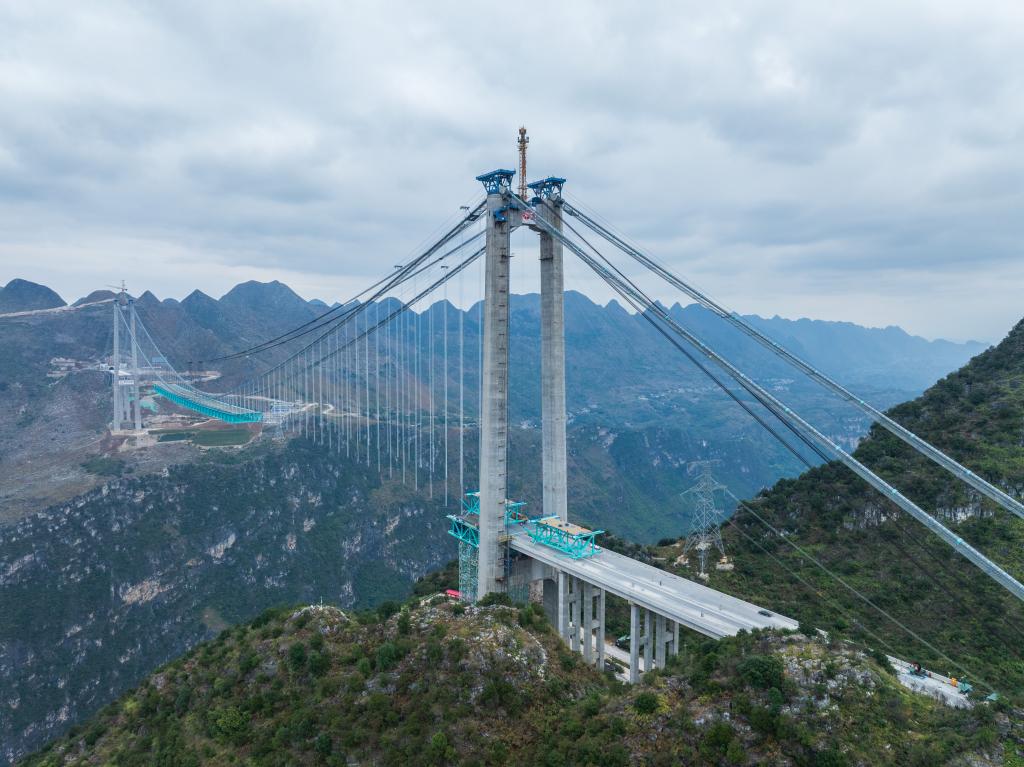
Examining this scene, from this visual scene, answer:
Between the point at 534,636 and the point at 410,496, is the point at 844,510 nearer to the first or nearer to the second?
the point at 534,636

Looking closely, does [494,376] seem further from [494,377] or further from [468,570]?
[468,570]

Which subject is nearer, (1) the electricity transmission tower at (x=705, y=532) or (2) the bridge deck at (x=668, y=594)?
(2) the bridge deck at (x=668, y=594)

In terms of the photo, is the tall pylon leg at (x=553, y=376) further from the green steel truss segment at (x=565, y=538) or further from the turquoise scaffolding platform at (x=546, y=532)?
the green steel truss segment at (x=565, y=538)

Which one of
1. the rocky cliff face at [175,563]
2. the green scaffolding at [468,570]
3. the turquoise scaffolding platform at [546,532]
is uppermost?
the turquoise scaffolding platform at [546,532]

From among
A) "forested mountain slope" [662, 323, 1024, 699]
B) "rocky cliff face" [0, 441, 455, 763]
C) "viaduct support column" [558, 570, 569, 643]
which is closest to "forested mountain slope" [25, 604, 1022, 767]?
"viaduct support column" [558, 570, 569, 643]

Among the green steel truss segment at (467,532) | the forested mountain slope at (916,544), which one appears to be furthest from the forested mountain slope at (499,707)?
the green steel truss segment at (467,532)

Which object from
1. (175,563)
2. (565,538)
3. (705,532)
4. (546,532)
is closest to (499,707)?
(565,538)
